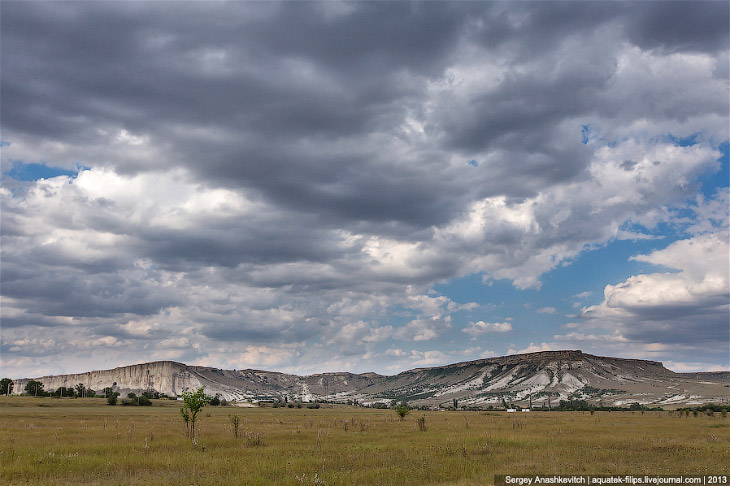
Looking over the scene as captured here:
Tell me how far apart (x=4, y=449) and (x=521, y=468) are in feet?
112

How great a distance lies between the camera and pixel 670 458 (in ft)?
104

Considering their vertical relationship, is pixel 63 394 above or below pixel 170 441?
Result: below

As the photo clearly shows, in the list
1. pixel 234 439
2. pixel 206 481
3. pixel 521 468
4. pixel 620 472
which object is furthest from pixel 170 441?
pixel 620 472

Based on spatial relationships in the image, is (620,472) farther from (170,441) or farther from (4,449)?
(4,449)

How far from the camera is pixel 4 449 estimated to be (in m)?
35.0

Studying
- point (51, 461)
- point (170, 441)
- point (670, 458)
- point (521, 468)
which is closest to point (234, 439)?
point (170, 441)

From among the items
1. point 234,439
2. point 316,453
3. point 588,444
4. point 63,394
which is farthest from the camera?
point 63,394

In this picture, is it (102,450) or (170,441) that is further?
(170,441)

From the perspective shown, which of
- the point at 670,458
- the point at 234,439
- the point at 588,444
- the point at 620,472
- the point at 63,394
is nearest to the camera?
the point at 620,472

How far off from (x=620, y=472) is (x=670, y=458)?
8.11 meters

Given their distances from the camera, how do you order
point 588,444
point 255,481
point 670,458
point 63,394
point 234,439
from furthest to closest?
point 63,394 < point 234,439 < point 588,444 < point 670,458 < point 255,481

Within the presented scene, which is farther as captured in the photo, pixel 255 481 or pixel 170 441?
pixel 170 441

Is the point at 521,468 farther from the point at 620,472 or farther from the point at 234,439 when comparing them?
the point at 234,439

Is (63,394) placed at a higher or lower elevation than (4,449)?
lower
